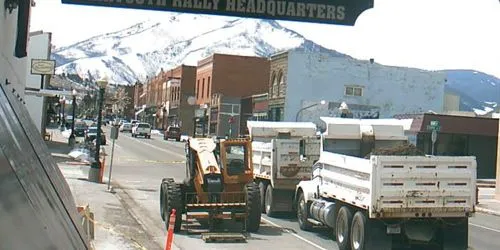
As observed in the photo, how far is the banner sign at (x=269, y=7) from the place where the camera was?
791 centimetres

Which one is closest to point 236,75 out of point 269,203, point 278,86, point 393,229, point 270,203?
point 278,86

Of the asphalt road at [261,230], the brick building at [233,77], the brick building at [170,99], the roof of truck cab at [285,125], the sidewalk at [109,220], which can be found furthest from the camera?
the brick building at [170,99]

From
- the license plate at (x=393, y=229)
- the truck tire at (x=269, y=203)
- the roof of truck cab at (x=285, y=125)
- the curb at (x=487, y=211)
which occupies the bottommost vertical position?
the curb at (x=487, y=211)

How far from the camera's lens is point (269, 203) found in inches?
714

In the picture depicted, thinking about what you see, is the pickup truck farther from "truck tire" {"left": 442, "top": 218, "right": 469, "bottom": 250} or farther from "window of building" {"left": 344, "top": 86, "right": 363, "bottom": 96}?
"truck tire" {"left": 442, "top": 218, "right": 469, "bottom": 250}

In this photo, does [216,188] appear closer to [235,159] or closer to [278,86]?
[235,159]

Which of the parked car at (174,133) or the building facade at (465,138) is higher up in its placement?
the building facade at (465,138)

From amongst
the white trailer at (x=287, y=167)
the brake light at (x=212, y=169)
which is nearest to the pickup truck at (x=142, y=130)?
the white trailer at (x=287, y=167)

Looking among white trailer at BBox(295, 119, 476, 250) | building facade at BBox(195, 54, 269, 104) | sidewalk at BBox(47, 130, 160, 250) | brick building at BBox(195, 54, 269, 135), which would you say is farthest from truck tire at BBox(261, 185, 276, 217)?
building facade at BBox(195, 54, 269, 104)

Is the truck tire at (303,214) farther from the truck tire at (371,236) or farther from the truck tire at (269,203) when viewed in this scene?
the truck tire at (371,236)

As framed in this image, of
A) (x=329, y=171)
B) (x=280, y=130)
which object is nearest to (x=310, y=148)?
(x=280, y=130)

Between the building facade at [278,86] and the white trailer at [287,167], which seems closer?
the white trailer at [287,167]

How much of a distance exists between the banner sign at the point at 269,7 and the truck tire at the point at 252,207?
6.47 m

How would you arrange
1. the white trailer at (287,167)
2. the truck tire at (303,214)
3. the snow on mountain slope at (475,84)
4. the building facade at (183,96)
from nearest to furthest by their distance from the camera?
the truck tire at (303,214) → the white trailer at (287,167) → the building facade at (183,96) → the snow on mountain slope at (475,84)
